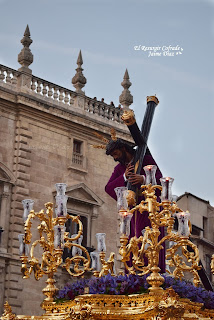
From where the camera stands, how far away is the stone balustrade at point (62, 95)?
20.2m

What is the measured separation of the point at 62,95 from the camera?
2128 centimetres

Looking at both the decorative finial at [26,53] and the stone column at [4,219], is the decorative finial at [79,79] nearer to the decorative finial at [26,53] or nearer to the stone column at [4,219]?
the decorative finial at [26,53]

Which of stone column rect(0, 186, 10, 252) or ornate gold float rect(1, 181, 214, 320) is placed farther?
stone column rect(0, 186, 10, 252)

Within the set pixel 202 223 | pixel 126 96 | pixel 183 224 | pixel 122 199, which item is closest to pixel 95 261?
pixel 122 199

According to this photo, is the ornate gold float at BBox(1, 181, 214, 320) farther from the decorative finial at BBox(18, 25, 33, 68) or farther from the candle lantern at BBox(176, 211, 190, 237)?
the decorative finial at BBox(18, 25, 33, 68)

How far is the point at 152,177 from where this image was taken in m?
8.54

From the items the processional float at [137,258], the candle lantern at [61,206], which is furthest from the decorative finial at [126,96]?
the candle lantern at [61,206]

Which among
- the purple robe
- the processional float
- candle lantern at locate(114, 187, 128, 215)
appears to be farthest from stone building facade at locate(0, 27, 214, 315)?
candle lantern at locate(114, 187, 128, 215)

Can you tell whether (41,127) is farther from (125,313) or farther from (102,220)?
(125,313)

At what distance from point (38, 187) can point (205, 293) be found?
12.1m

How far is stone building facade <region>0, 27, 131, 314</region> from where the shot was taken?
18.8 metres

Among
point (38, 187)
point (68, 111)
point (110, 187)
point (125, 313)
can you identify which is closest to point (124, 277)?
point (125, 313)

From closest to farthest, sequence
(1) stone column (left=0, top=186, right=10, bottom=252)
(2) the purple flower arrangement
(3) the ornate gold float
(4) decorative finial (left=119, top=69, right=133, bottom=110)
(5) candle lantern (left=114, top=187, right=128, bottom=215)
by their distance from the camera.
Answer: (3) the ornate gold float → (2) the purple flower arrangement → (5) candle lantern (left=114, top=187, right=128, bottom=215) → (1) stone column (left=0, top=186, right=10, bottom=252) → (4) decorative finial (left=119, top=69, right=133, bottom=110)

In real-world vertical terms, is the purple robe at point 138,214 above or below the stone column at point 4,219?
below
